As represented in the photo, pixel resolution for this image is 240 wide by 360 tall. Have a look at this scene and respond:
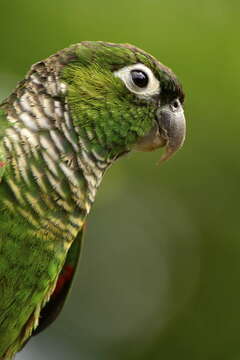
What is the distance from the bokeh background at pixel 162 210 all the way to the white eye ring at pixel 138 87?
66.4 inches

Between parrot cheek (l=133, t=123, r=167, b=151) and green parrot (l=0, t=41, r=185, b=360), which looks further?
parrot cheek (l=133, t=123, r=167, b=151)

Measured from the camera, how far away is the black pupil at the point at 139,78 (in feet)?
8.73

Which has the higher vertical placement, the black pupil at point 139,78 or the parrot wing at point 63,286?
the black pupil at point 139,78

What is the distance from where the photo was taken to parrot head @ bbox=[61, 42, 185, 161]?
8.39 ft

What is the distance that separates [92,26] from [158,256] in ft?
9.66

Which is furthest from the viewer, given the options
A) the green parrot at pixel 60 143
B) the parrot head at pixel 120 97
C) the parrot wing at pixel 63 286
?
the parrot wing at pixel 63 286

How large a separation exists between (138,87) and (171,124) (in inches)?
9.0

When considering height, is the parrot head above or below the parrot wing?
above

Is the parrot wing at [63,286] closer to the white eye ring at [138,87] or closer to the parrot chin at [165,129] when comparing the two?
the parrot chin at [165,129]

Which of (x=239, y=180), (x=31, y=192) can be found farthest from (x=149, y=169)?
(x=31, y=192)

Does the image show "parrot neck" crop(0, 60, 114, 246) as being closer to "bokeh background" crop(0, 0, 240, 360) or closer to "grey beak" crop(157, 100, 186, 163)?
"grey beak" crop(157, 100, 186, 163)

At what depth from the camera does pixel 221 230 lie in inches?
212

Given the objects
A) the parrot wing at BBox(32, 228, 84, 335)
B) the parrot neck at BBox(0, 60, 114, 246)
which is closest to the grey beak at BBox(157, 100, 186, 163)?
the parrot neck at BBox(0, 60, 114, 246)

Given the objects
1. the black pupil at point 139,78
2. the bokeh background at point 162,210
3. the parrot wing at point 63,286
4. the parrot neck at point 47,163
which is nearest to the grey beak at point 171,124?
the black pupil at point 139,78
